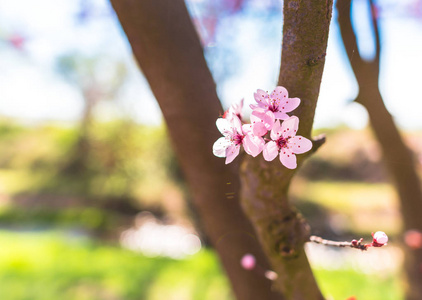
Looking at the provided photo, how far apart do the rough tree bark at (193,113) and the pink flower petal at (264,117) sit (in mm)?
405

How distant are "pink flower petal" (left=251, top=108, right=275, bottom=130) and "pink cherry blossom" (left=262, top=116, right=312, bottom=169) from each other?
0.01m

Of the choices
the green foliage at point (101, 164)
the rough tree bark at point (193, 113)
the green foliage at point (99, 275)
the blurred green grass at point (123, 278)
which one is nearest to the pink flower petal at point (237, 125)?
the rough tree bark at point (193, 113)

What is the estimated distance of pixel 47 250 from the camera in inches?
110

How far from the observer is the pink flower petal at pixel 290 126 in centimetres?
45

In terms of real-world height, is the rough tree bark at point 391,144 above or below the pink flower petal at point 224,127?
above

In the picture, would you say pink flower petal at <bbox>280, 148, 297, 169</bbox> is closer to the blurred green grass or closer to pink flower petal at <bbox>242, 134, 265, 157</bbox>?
pink flower petal at <bbox>242, 134, 265, 157</bbox>

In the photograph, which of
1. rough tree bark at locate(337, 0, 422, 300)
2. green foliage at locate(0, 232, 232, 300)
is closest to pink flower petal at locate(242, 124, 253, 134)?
rough tree bark at locate(337, 0, 422, 300)

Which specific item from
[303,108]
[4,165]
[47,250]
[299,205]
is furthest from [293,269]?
[4,165]

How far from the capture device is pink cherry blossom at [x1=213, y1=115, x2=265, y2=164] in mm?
445

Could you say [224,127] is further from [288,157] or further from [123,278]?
[123,278]

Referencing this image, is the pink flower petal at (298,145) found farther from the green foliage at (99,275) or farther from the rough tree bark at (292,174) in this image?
the green foliage at (99,275)

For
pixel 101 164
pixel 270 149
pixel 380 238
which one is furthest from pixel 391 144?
pixel 101 164

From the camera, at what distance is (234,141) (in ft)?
1.52

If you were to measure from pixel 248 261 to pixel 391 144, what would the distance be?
835 mm
